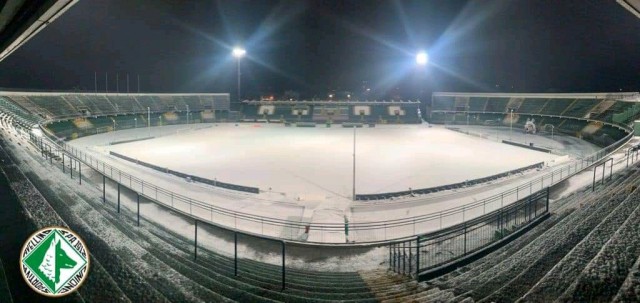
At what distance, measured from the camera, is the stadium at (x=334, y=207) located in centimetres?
541

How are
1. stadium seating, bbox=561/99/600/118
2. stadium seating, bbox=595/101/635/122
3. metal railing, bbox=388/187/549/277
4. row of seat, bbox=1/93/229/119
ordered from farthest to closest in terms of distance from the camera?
stadium seating, bbox=561/99/600/118 < row of seat, bbox=1/93/229/119 < stadium seating, bbox=595/101/635/122 < metal railing, bbox=388/187/549/277

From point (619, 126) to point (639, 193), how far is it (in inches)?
1507

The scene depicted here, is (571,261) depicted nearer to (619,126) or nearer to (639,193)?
(639,193)

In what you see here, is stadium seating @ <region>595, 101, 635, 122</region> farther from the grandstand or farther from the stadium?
the grandstand

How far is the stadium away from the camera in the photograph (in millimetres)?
5410

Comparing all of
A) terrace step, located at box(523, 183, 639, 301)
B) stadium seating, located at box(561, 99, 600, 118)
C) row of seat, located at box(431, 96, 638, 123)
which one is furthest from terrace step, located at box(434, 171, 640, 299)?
stadium seating, located at box(561, 99, 600, 118)

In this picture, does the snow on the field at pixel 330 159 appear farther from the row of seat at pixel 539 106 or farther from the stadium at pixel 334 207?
the row of seat at pixel 539 106

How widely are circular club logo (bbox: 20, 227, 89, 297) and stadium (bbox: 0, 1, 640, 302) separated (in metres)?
0.14

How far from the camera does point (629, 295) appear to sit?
348cm

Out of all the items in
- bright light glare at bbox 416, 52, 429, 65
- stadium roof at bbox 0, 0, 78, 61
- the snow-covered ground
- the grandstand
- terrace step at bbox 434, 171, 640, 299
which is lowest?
the snow-covered ground

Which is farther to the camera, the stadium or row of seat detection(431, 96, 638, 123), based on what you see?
row of seat detection(431, 96, 638, 123)

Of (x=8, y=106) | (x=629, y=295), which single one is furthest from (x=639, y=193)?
(x=8, y=106)

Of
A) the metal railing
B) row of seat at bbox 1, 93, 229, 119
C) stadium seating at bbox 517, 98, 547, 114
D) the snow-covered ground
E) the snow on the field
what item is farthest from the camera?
stadium seating at bbox 517, 98, 547, 114

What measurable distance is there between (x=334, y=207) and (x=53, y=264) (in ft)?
48.3
